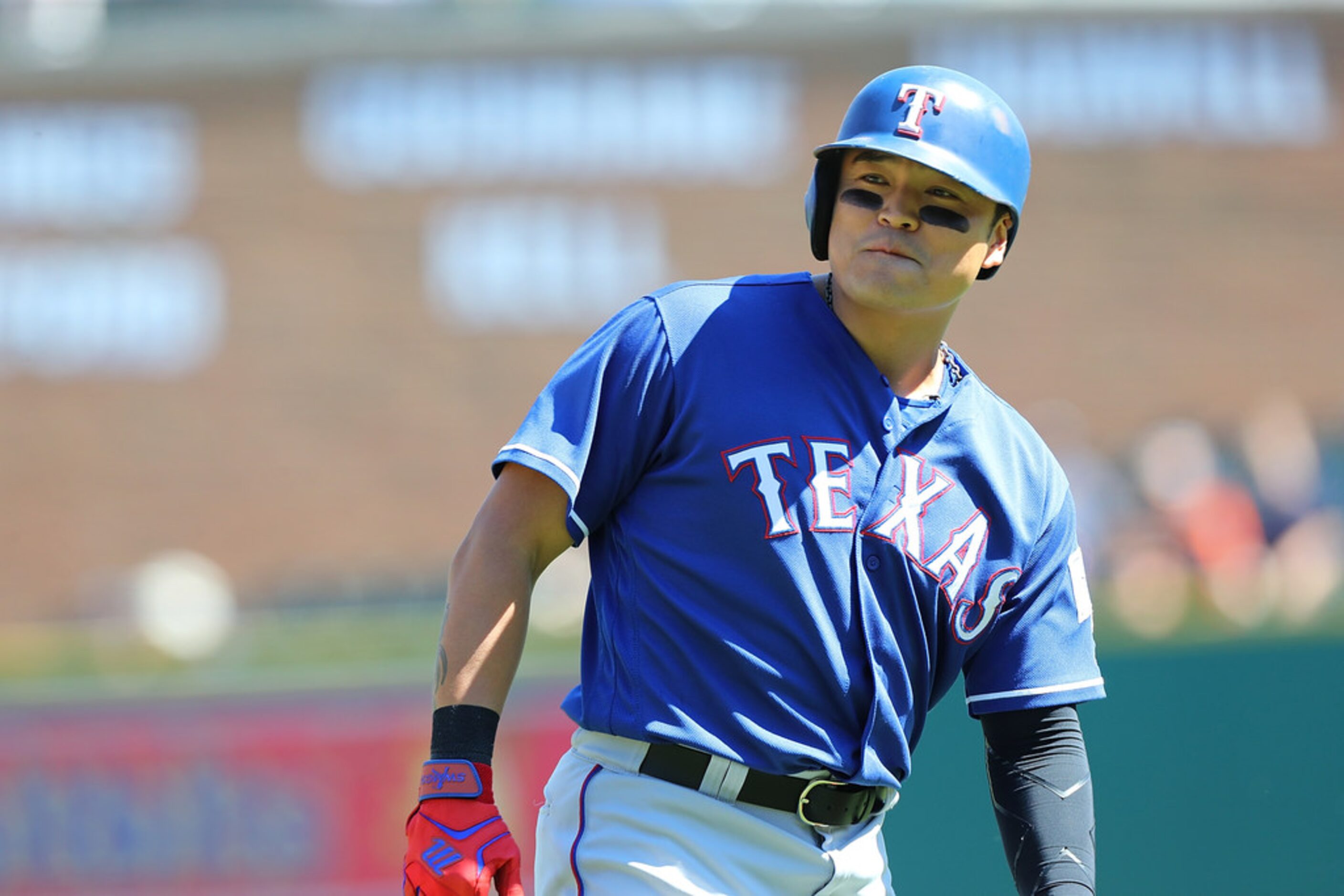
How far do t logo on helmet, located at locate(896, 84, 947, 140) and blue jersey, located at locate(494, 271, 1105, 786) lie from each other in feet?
1.21

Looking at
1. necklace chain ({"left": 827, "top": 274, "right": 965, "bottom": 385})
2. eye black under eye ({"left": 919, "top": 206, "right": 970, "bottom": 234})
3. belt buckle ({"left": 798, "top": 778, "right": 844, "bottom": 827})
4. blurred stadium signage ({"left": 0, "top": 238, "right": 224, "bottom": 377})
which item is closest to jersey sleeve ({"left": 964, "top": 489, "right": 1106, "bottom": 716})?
necklace chain ({"left": 827, "top": 274, "right": 965, "bottom": 385})

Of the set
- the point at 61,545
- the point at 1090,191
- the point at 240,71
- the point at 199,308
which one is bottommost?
the point at 61,545

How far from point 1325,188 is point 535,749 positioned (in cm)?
2482

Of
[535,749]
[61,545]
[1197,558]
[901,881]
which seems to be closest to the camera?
[901,881]

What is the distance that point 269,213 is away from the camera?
27625 millimetres

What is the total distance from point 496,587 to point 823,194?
1.02 m

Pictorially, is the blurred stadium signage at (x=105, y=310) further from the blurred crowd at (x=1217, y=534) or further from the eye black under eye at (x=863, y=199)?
the eye black under eye at (x=863, y=199)

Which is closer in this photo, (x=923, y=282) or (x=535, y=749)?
(x=923, y=282)

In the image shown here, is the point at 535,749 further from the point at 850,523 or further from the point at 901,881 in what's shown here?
the point at 850,523

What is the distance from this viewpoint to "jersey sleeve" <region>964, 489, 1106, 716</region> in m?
2.97

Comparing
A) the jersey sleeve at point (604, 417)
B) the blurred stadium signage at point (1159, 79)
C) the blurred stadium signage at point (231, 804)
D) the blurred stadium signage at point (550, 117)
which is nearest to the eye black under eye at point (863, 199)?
the jersey sleeve at point (604, 417)

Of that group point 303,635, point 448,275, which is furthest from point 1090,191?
point 303,635

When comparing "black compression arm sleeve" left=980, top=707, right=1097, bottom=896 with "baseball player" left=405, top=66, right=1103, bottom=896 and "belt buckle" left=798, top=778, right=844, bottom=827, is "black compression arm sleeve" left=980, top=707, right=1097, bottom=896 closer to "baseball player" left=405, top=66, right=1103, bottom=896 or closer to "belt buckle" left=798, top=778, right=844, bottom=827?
"baseball player" left=405, top=66, right=1103, bottom=896

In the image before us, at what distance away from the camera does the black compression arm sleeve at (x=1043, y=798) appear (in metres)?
2.90
